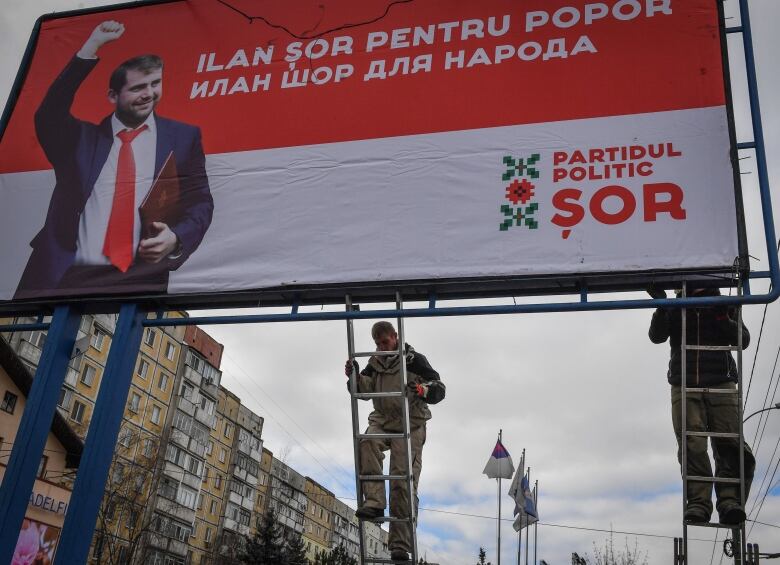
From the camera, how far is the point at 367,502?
5.66 metres

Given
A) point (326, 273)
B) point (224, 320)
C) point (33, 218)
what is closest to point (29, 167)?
point (33, 218)

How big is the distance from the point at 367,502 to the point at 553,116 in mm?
3225

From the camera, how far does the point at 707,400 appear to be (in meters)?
5.14

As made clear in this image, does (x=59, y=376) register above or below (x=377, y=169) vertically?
below

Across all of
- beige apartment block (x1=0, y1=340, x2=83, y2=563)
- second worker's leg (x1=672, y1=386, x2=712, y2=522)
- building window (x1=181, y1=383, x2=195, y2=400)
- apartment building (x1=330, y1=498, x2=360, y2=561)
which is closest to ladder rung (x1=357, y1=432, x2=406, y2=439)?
second worker's leg (x1=672, y1=386, x2=712, y2=522)

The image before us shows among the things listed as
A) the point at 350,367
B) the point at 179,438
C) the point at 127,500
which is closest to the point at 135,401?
the point at 179,438

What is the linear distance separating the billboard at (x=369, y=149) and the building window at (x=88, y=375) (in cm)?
2738

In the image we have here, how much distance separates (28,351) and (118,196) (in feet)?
82.7

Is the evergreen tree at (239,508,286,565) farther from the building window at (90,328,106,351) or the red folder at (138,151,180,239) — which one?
the red folder at (138,151,180,239)

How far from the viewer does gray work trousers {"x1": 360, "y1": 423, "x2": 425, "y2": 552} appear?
5559mm

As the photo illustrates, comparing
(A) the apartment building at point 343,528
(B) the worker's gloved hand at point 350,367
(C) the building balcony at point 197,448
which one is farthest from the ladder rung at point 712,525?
(A) the apartment building at point 343,528

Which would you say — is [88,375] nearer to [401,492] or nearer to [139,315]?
[139,315]

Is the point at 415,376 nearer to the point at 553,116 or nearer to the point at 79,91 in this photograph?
the point at 553,116

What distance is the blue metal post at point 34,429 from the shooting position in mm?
5516
